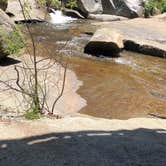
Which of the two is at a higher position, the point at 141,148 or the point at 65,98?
the point at 141,148

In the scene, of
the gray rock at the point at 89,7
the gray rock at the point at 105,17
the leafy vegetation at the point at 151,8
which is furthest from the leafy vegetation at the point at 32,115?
the leafy vegetation at the point at 151,8

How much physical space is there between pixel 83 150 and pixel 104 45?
11088 mm

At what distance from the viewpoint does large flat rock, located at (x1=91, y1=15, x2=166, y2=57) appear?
18.5 metres

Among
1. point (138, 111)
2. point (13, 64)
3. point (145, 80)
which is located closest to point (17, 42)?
point (13, 64)

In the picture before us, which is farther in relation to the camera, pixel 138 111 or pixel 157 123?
pixel 138 111

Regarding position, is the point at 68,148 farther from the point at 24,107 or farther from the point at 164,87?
the point at 164,87

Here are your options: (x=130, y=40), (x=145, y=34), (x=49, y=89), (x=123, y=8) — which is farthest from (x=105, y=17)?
(x=49, y=89)

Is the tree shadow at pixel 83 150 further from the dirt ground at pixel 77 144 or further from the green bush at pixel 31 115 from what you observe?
the green bush at pixel 31 115

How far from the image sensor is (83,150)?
21.1 ft

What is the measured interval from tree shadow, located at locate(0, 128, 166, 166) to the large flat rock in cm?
1134

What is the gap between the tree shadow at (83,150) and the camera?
598cm

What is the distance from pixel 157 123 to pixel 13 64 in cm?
574

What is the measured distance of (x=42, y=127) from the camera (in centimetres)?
731

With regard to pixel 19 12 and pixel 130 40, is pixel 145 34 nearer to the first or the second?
pixel 130 40
